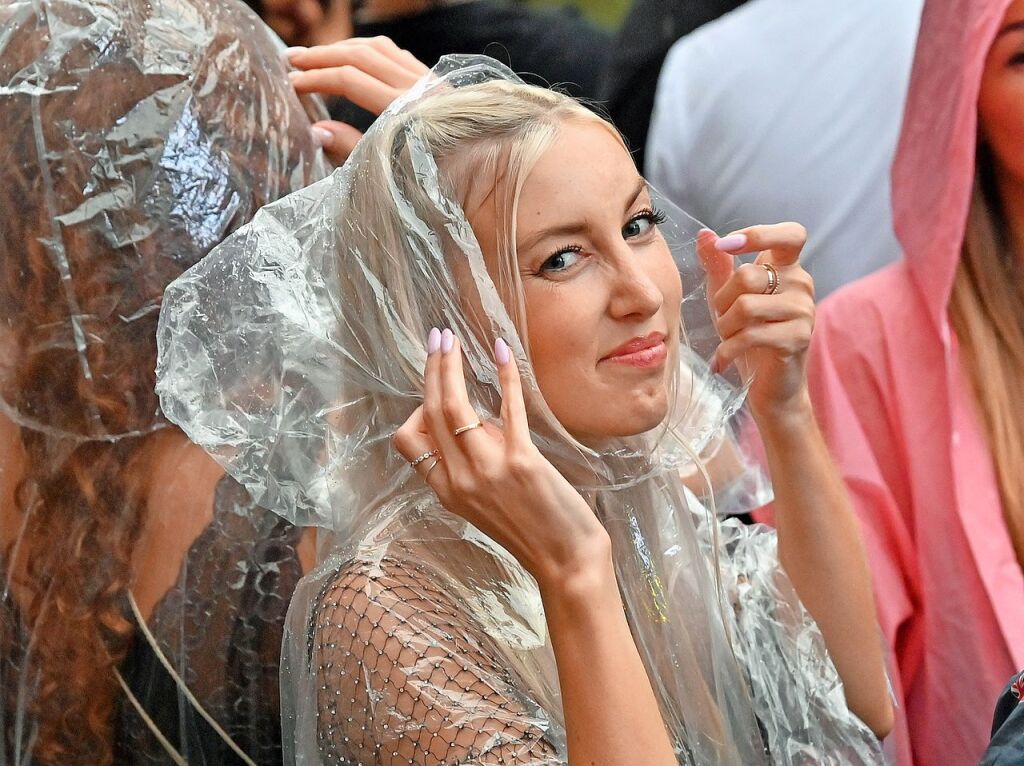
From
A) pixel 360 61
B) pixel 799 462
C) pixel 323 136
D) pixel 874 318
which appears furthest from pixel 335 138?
pixel 874 318

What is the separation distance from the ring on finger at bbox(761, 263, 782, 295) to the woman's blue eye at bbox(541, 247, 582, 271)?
293 millimetres

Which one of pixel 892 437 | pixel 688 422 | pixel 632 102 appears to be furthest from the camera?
pixel 632 102

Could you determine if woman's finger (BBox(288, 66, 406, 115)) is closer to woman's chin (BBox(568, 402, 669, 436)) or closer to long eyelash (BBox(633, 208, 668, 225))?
long eyelash (BBox(633, 208, 668, 225))

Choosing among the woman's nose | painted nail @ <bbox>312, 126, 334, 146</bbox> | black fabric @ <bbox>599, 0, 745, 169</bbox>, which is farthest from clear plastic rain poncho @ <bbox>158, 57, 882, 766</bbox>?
black fabric @ <bbox>599, 0, 745, 169</bbox>

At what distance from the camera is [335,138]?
1706 mm

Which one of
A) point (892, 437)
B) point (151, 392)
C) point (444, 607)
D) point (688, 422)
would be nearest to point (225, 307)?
point (151, 392)

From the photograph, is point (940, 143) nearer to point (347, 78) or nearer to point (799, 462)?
point (799, 462)

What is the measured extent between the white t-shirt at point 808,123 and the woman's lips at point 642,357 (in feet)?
3.02

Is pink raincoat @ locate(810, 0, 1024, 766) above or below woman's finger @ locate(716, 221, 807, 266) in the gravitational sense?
below

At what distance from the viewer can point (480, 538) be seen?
136 centimetres

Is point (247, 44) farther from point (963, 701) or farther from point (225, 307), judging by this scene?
point (963, 701)

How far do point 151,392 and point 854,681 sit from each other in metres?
0.89

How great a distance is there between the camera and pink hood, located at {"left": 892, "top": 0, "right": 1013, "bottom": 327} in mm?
1916

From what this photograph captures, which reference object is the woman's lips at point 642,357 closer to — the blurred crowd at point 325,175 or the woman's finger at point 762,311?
the woman's finger at point 762,311
